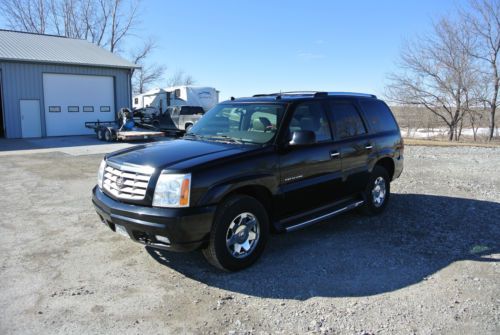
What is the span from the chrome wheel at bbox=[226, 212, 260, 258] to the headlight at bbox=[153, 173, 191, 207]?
24.7 inches

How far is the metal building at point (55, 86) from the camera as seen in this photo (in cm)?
2117

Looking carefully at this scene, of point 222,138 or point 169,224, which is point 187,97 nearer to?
point 222,138

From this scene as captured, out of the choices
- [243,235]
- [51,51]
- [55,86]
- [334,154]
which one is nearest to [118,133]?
[55,86]

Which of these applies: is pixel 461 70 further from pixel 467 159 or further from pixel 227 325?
pixel 227 325

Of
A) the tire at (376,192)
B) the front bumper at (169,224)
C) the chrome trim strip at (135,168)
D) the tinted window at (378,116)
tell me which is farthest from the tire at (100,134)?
the front bumper at (169,224)

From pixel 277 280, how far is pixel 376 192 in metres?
2.96

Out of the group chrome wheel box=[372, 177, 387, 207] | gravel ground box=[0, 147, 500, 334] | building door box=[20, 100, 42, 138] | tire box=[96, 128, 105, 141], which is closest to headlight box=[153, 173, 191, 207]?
gravel ground box=[0, 147, 500, 334]

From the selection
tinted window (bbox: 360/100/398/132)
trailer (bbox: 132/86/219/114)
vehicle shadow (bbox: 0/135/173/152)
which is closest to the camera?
tinted window (bbox: 360/100/398/132)

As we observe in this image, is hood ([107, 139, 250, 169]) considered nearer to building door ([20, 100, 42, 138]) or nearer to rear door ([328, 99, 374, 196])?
rear door ([328, 99, 374, 196])

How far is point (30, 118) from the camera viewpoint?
21.8 meters

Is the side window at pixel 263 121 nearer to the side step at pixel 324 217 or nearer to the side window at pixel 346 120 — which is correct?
the side window at pixel 346 120

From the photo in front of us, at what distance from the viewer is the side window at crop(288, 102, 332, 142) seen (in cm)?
520

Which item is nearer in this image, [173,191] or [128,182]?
[173,191]

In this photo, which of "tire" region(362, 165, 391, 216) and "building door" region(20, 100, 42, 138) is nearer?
"tire" region(362, 165, 391, 216)
